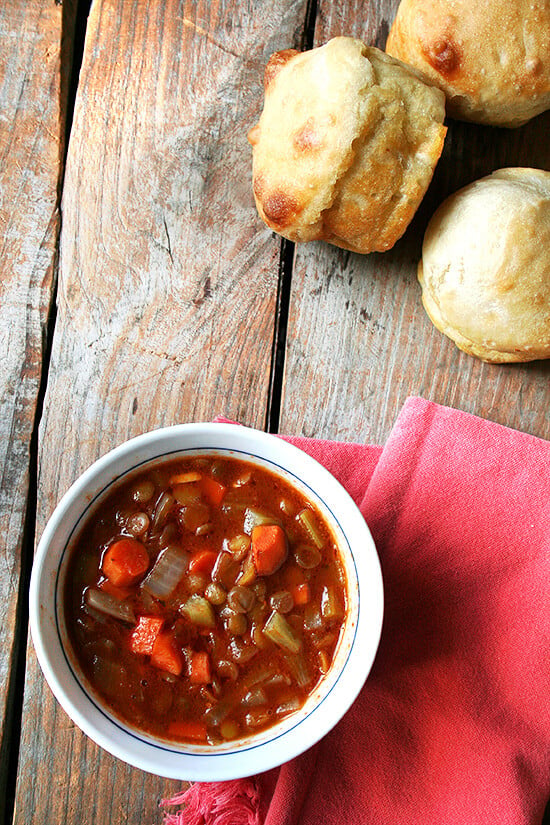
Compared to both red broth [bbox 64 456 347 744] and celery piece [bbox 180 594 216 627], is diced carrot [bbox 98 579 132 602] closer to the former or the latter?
red broth [bbox 64 456 347 744]

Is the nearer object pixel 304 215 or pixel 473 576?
pixel 304 215

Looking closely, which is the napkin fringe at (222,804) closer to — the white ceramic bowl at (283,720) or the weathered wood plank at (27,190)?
the white ceramic bowl at (283,720)

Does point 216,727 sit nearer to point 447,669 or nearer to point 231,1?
point 447,669

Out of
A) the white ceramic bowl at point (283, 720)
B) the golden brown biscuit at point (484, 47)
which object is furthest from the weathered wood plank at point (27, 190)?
the golden brown biscuit at point (484, 47)

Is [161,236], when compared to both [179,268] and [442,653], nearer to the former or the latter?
[179,268]

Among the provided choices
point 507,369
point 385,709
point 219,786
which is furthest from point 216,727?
point 507,369
